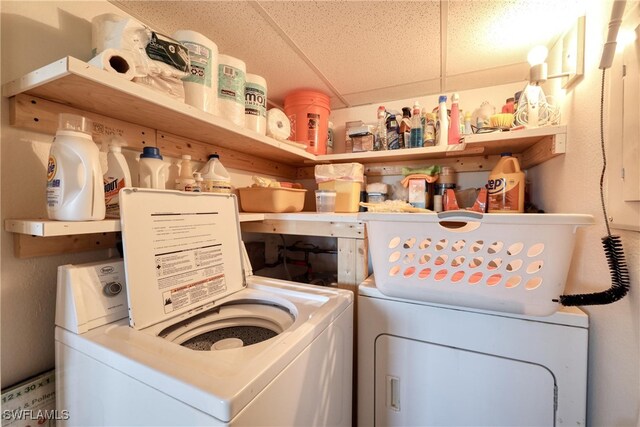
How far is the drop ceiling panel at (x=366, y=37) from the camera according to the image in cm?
103

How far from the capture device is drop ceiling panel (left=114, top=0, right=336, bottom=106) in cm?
104

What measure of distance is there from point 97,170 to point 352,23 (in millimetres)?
1117

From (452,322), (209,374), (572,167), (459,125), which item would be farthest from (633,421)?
(459,125)

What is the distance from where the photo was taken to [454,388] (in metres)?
0.95

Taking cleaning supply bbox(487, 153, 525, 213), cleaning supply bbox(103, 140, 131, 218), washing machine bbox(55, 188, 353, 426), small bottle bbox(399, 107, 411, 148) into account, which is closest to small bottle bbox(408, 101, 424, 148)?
small bottle bbox(399, 107, 411, 148)

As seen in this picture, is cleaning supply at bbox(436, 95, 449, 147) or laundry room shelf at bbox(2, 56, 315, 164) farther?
cleaning supply at bbox(436, 95, 449, 147)

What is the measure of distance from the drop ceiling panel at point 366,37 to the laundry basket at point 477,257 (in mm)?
834

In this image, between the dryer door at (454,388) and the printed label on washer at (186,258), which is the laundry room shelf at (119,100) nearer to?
the printed label on washer at (186,258)

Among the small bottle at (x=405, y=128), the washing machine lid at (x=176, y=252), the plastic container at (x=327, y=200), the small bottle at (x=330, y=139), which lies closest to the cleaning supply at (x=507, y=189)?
the small bottle at (x=405, y=128)

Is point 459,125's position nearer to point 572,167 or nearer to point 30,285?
point 572,167

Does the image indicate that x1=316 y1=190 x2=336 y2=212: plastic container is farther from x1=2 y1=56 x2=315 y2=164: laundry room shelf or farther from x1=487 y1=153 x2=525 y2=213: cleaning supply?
x1=487 y1=153 x2=525 y2=213: cleaning supply

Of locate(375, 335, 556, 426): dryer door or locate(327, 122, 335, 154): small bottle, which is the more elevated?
locate(327, 122, 335, 154): small bottle

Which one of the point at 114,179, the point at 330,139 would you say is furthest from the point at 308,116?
the point at 114,179

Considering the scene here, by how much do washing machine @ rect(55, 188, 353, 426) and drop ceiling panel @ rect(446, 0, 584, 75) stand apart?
128cm
